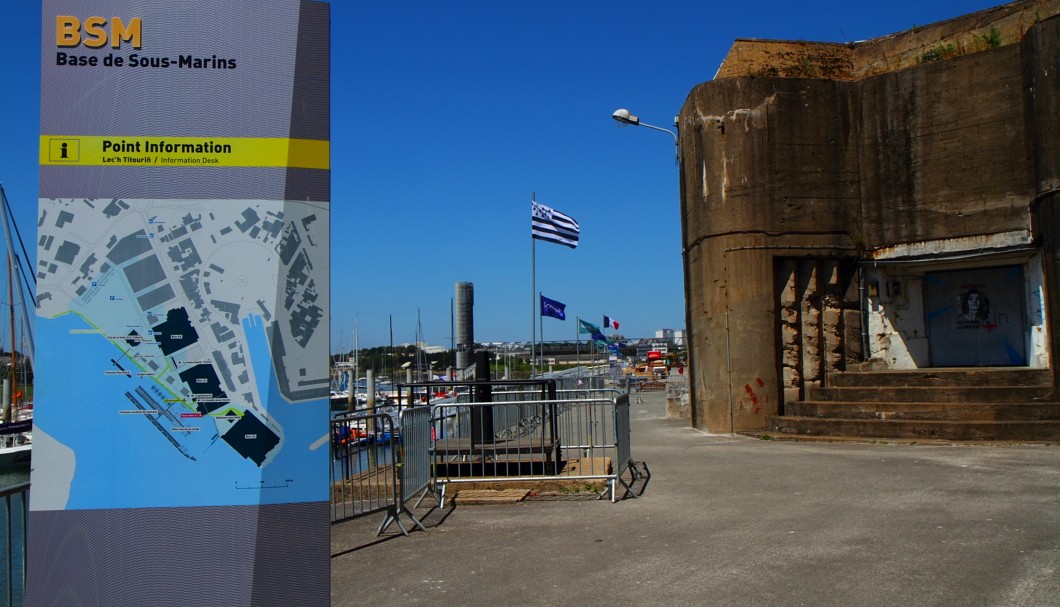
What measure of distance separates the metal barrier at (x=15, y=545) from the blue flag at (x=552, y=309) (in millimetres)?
17829

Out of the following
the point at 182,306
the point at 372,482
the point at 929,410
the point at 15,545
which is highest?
the point at 182,306

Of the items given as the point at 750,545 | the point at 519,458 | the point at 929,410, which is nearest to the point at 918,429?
the point at 929,410

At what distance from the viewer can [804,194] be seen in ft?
62.8

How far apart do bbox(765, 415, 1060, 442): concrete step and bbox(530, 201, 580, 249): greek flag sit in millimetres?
9463

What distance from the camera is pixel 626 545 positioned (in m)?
8.48

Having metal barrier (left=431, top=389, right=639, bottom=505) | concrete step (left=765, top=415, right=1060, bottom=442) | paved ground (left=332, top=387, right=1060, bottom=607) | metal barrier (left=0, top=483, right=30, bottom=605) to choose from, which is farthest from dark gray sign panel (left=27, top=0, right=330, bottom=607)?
concrete step (left=765, top=415, right=1060, bottom=442)

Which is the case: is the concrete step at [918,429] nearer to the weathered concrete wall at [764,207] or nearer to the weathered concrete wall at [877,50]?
the weathered concrete wall at [764,207]

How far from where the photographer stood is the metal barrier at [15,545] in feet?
19.5

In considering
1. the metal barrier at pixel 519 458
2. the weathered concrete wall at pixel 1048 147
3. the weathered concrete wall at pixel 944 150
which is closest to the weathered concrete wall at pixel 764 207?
the weathered concrete wall at pixel 944 150

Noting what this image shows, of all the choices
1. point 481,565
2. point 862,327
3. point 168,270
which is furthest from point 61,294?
point 862,327

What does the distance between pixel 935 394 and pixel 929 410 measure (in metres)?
0.52

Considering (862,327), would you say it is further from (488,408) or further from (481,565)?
(481,565)

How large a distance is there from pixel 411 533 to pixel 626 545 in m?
2.49

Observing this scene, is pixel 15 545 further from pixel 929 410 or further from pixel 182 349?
pixel 929 410
